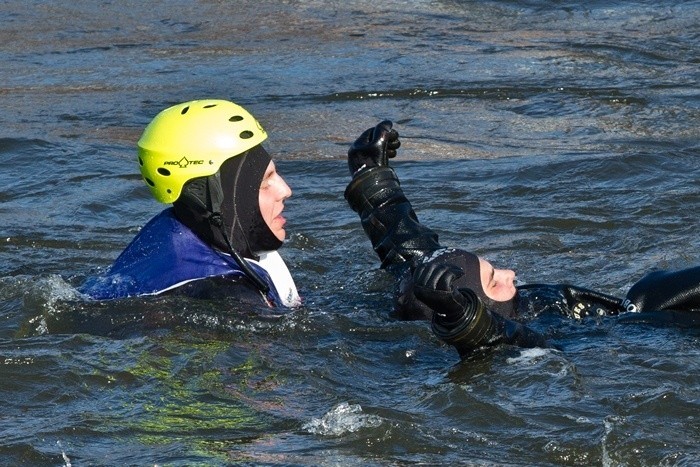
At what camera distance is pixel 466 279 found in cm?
639

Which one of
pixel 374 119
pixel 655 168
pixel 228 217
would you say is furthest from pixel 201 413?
pixel 374 119

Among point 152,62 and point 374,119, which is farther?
point 152,62

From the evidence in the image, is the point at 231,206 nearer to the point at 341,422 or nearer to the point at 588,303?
the point at 341,422

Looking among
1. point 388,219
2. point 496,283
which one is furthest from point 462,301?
point 388,219

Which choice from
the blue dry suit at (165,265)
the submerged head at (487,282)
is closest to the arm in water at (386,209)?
the submerged head at (487,282)

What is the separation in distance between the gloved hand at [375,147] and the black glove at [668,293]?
168 cm

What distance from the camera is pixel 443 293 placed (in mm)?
5582

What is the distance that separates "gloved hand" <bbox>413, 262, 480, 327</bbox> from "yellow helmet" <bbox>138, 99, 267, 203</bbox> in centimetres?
135

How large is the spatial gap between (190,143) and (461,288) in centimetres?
158

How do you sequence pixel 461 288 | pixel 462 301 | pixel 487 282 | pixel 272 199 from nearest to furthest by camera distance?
pixel 462 301
pixel 461 288
pixel 487 282
pixel 272 199

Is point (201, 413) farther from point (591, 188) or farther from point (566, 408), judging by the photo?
point (591, 188)

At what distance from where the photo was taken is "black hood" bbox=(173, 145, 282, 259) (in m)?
6.57

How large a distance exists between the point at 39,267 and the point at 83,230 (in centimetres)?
85

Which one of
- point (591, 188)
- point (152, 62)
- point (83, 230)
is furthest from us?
point (152, 62)
